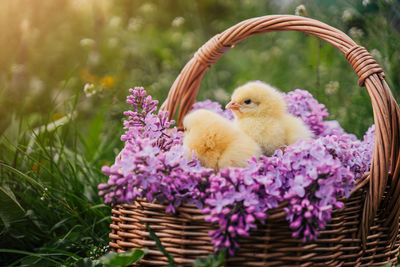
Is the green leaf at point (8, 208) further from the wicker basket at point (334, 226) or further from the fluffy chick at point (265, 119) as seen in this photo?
the fluffy chick at point (265, 119)

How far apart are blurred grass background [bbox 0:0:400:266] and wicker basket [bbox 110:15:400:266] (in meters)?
0.47

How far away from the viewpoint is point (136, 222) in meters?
1.50

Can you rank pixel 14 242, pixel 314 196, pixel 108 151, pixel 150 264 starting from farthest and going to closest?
pixel 108 151 → pixel 14 242 → pixel 150 264 → pixel 314 196

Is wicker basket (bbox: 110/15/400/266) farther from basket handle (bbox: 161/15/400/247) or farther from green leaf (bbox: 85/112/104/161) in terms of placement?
green leaf (bbox: 85/112/104/161)

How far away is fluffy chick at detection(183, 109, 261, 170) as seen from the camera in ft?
5.29

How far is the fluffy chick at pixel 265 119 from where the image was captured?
1.86 m

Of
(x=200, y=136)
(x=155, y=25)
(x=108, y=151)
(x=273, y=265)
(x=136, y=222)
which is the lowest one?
(x=273, y=265)

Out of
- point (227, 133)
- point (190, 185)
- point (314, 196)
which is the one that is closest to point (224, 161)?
point (227, 133)

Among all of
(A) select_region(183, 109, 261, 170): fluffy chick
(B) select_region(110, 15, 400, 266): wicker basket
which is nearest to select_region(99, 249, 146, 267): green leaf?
(B) select_region(110, 15, 400, 266): wicker basket

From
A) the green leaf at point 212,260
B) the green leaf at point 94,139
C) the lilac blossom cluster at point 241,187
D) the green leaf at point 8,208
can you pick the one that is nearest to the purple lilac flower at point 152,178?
the lilac blossom cluster at point 241,187

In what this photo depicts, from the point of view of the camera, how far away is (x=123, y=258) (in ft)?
4.44

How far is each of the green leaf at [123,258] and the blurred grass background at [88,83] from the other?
0.46 meters

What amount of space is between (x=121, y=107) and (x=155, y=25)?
311 centimetres

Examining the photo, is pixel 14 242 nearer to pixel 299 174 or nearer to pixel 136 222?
pixel 136 222
